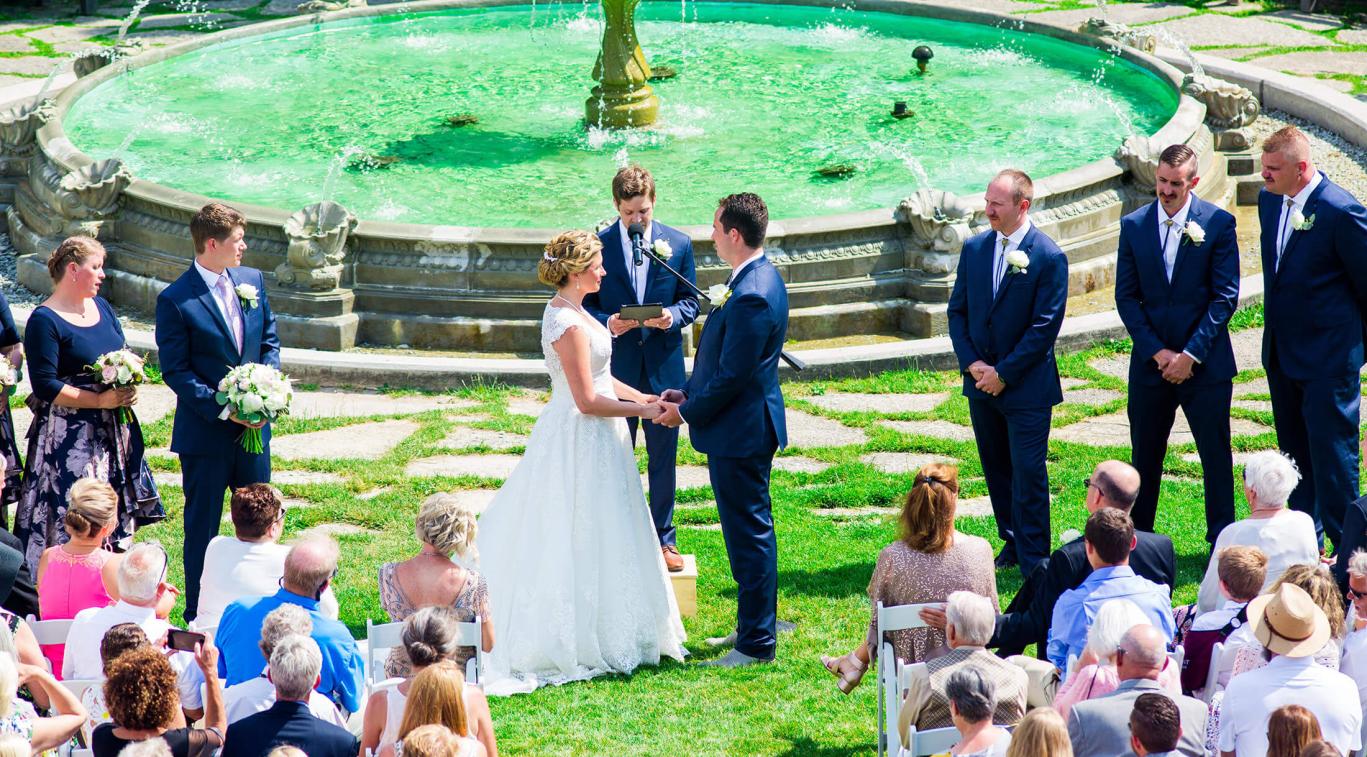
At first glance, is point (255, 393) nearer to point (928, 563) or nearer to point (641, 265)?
point (641, 265)

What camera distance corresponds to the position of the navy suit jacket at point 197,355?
23.3ft

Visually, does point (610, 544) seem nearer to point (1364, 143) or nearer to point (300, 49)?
point (1364, 143)

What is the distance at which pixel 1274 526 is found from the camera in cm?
613

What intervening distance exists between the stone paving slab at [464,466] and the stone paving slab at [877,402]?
205cm

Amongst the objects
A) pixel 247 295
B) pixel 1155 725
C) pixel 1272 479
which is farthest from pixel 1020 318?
pixel 247 295

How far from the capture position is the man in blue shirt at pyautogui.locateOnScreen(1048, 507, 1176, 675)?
556cm

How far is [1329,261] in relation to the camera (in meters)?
7.40

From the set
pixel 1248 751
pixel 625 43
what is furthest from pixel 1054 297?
pixel 625 43

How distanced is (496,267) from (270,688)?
5.92 metres

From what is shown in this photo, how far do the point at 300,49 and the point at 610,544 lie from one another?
12.8 meters

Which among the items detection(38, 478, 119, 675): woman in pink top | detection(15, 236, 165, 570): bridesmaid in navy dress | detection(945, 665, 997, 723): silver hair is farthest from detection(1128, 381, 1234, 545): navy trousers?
detection(15, 236, 165, 570): bridesmaid in navy dress

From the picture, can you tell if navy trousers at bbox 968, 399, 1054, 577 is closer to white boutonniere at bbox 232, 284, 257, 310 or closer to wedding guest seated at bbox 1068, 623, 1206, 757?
wedding guest seated at bbox 1068, 623, 1206, 757

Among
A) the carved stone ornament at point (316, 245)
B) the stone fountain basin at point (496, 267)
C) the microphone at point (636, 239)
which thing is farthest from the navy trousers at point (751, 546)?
the carved stone ornament at point (316, 245)

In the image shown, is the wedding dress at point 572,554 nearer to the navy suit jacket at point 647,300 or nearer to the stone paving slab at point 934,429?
the navy suit jacket at point 647,300
